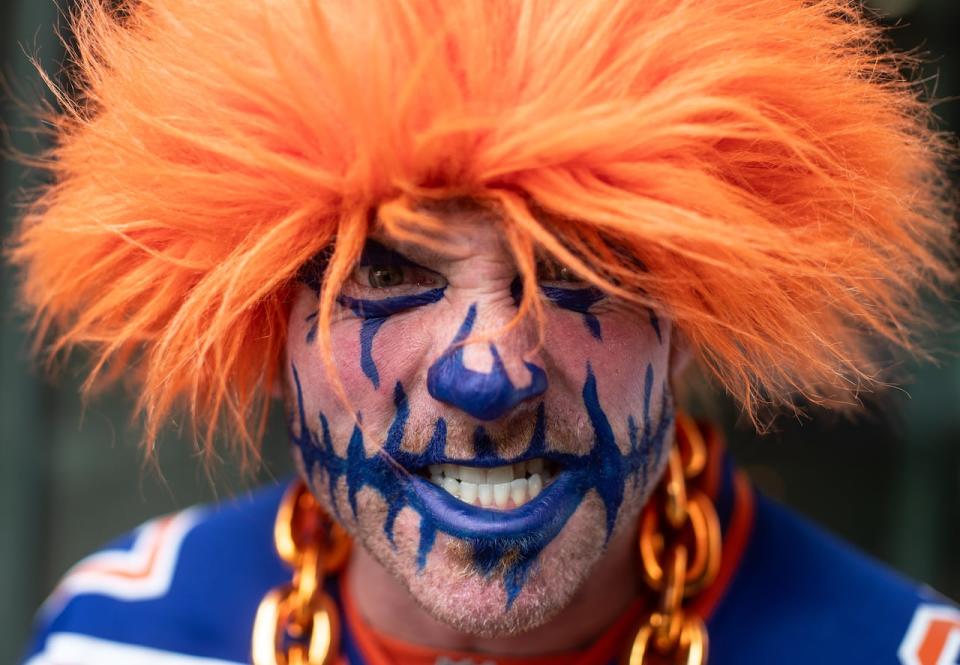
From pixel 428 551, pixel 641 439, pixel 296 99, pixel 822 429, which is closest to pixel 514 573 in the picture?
pixel 428 551

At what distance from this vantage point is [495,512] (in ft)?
3.98

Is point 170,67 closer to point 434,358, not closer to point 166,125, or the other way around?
point 166,125

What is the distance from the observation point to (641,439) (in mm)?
1270

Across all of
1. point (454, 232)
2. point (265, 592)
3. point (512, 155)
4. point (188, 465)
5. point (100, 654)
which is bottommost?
point (188, 465)

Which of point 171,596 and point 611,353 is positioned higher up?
point 611,353

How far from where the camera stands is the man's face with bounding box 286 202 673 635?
116 centimetres

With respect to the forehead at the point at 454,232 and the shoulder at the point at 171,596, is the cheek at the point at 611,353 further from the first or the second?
the shoulder at the point at 171,596

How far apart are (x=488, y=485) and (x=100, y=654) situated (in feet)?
2.26

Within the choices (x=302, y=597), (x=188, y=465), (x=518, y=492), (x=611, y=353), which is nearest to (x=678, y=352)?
(x=611, y=353)

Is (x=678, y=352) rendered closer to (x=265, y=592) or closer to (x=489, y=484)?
(x=489, y=484)

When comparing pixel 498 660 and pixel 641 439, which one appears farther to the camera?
pixel 498 660

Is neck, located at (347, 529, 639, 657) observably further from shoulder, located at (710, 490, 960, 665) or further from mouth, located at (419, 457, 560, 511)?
mouth, located at (419, 457, 560, 511)

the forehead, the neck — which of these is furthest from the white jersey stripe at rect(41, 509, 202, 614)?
the forehead

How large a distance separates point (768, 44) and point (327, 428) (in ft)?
2.05
